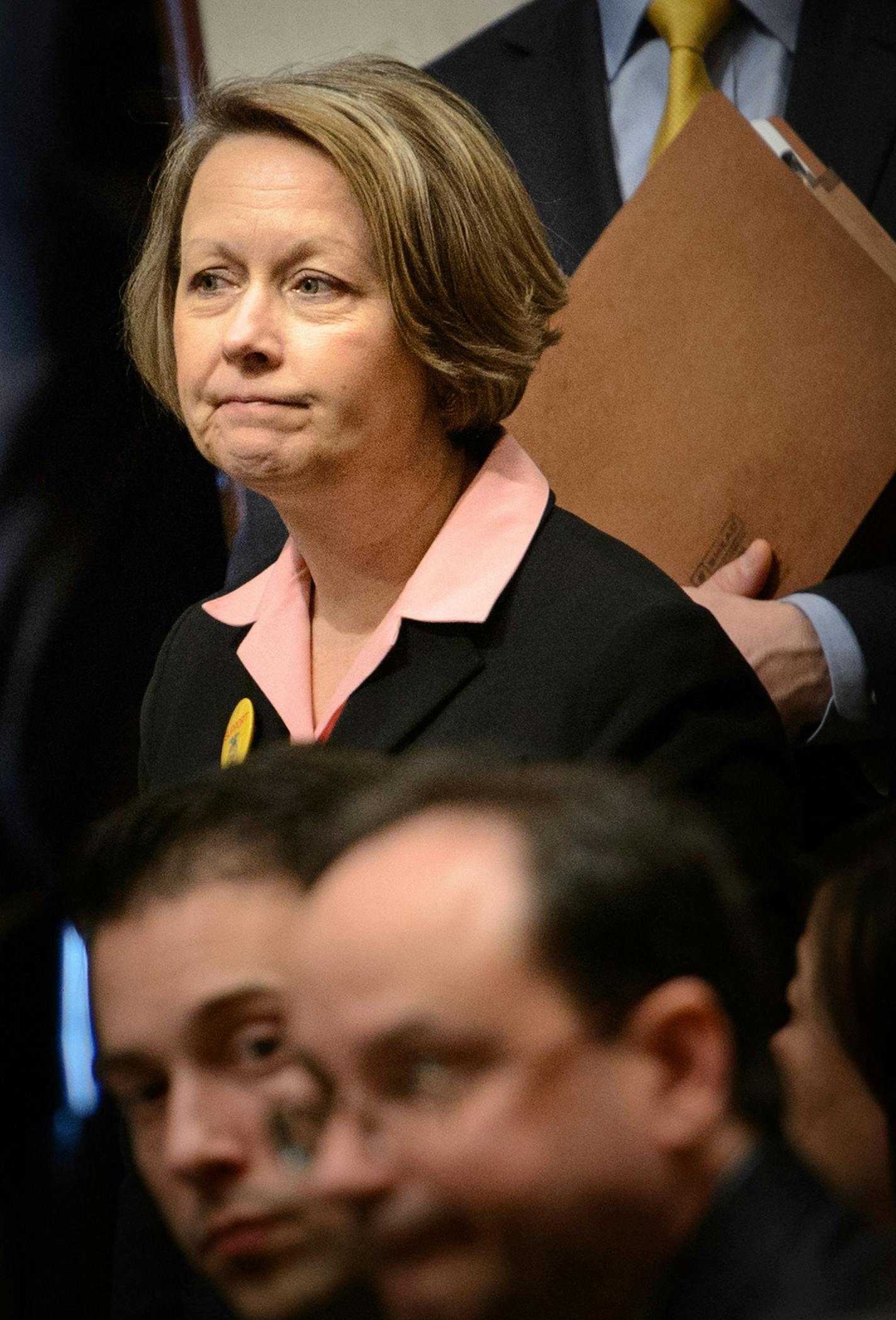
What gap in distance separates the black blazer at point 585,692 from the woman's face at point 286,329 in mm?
104

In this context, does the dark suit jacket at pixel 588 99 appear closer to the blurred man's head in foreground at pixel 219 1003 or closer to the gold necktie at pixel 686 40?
the gold necktie at pixel 686 40

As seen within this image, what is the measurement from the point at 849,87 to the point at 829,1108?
0.66 m

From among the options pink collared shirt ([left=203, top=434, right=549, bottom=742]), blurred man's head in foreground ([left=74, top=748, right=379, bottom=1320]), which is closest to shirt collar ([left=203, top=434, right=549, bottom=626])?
pink collared shirt ([left=203, top=434, right=549, bottom=742])

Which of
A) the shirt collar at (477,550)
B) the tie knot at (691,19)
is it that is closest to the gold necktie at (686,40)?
the tie knot at (691,19)

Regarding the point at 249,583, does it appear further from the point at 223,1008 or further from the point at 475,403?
the point at 223,1008

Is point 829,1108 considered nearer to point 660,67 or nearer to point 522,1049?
point 522,1049

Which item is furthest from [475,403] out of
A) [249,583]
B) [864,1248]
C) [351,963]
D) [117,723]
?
[864,1248]

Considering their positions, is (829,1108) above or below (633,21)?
below

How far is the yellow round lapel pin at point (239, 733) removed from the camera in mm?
753

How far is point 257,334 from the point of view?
72 cm

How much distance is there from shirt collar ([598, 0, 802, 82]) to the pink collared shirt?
0.31 meters

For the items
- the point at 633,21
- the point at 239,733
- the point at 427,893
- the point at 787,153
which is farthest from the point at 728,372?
the point at 427,893

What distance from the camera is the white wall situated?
0.89m

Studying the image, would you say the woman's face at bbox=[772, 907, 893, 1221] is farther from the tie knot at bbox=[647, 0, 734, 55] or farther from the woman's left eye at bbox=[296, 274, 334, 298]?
the tie knot at bbox=[647, 0, 734, 55]
